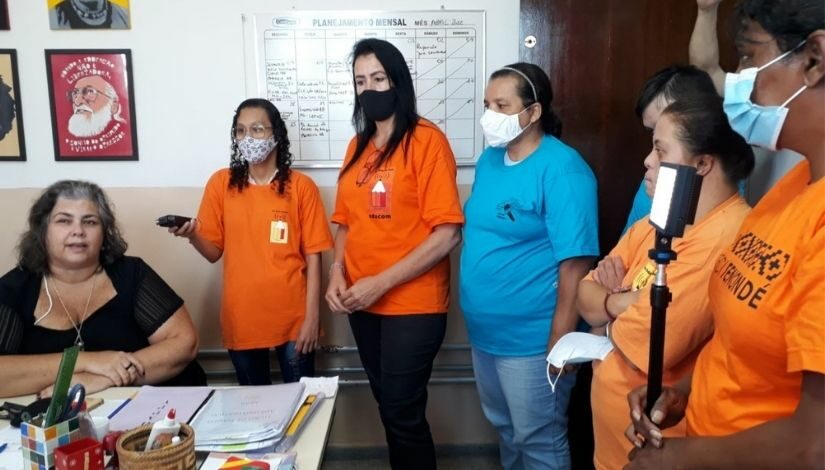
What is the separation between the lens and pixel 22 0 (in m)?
2.30

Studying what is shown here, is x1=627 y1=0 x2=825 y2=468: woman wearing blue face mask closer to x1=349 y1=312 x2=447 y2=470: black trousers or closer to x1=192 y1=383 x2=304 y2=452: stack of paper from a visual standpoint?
x1=192 y1=383 x2=304 y2=452: stack of paper

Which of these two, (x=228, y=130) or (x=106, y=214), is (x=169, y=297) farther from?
(x=228, y=130)

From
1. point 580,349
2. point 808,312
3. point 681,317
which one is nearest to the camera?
point 808,312

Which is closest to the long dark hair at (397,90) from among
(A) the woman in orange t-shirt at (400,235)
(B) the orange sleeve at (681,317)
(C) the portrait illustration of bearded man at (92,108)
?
(A) the woman in orange t-shirt at (400,235)

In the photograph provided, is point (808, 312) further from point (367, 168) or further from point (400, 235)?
point (367, 168)

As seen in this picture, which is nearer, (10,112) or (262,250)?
(262,250)

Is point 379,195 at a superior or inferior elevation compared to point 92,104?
inferior

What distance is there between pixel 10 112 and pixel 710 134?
102 inches

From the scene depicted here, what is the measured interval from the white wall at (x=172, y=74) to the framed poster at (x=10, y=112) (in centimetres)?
2

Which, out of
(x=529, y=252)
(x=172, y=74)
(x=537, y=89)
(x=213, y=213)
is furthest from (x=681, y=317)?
(x=172, y=74)

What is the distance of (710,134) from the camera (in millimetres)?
1101

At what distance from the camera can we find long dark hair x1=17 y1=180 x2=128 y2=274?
1716mm

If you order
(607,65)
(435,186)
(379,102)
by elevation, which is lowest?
(435,186)

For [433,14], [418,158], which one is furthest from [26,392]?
[433,14]
